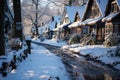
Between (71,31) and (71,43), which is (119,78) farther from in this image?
(71,31)

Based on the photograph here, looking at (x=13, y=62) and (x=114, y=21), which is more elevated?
(x=114, y=21)

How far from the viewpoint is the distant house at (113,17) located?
1172 inches

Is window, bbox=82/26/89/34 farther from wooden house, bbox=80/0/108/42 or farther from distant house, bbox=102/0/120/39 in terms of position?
distant house, bbox=102/0/120/39

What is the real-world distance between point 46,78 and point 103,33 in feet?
83.5

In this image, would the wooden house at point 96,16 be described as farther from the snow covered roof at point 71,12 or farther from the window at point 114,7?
the snow covered roof at point 71,12

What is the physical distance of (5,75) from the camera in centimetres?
1039

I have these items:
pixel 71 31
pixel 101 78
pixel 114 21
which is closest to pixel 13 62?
pixel 101 78

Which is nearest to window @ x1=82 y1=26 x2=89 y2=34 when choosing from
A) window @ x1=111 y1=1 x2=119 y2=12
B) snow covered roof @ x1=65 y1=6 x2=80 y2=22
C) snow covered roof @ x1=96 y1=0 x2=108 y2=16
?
snow covered roof @ x1=96 y1=0 x2=108 y2=16

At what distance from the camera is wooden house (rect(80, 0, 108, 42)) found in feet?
116

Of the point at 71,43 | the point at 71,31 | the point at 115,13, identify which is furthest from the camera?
the point at 71,31

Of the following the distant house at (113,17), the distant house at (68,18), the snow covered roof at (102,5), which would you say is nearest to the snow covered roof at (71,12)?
the distant house at (68,18)

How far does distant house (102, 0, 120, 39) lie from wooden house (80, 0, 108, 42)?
60.7 inches

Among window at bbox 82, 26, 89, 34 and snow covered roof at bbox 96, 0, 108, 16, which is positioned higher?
snow covered roof at bbox 96, 0, 108, 16

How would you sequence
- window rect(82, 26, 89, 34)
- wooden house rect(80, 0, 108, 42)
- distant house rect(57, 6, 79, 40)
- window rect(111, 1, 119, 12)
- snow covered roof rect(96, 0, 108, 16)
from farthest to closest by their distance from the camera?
distant house rect(57, 6, 79, 40), window rect(82, 26, 89, 34), wooden house rect(80, 0, 108, 42), snow covered roof rect(96, 0, 108, 16), window rect(111, 1, 119, 12)
